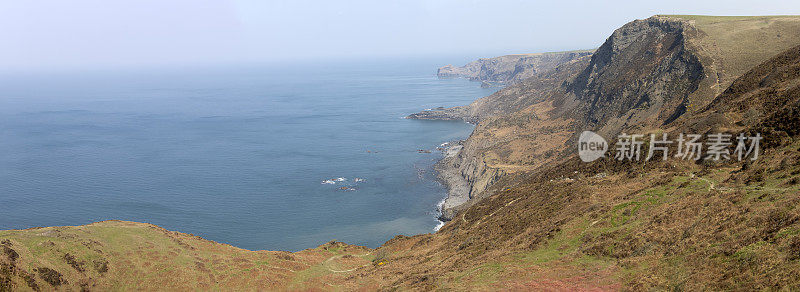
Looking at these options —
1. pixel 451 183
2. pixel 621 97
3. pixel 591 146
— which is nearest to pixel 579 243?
pixel 591 146

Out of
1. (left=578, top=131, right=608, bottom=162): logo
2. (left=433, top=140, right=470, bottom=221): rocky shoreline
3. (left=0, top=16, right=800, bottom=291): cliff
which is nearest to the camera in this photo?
(left=0, top=16, right=800, bottom=291): cliff

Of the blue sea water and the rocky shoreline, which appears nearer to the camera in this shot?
the blue sea water

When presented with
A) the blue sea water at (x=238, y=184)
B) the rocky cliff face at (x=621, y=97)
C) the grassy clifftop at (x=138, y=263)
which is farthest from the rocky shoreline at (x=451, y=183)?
the grassy clifftop at (x=138, y=263)

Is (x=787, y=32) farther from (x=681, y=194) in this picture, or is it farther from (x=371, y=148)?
(x=371, y=148)

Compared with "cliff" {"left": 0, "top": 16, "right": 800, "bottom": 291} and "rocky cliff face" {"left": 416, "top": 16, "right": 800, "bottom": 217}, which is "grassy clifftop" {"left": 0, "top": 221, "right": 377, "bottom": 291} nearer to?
"cliff" {"left": 0, "top": 16, "right": 800, "bottom": 291}

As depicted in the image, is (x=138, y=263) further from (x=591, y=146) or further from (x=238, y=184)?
(x=238, y=184)

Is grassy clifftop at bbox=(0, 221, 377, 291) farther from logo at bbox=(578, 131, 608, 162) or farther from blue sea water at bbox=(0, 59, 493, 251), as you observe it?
blue sea water at bbox=(0, 59, 493, 251)

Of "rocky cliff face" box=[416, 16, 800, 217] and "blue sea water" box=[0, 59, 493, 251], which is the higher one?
"rocky cliff face" box=[416, 16, 800, 217]

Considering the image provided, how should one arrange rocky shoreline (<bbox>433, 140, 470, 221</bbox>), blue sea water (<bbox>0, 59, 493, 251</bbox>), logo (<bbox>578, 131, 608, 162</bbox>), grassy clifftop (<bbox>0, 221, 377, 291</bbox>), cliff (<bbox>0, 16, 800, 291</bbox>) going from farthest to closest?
rocky shoreline (<bbox>433, 140, 470, 221</bbox>)
blue sea water (<bbox>0, 59, 493, 251</bbox>)
logo (<bbox>578, 131, 608, 162</bbox>)
grassy clifftop (<bbox>0, 221, 377, 291</bbox>)
cliff (<bbox>0, 16, 800, 291</bbox>)

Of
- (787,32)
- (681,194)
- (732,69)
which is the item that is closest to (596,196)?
(681,194)

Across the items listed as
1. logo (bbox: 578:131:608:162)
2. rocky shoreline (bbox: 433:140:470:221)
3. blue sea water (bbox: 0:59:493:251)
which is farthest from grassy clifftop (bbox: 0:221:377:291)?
rocky shoreline (bbox: 433:140:470:221)
